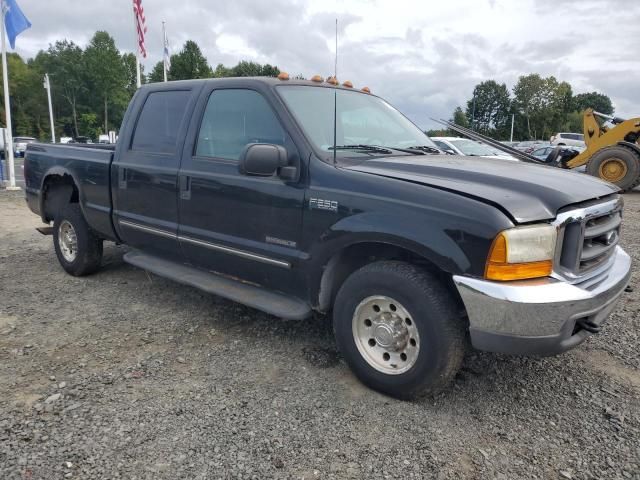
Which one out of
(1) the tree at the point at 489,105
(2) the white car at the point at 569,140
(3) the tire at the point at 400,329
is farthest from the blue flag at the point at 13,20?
(1) the tree at the point at 489,105

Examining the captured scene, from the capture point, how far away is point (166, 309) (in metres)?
4.35

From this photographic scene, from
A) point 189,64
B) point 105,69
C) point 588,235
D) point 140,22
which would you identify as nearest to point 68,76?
point 105,69

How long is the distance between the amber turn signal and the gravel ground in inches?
34.5

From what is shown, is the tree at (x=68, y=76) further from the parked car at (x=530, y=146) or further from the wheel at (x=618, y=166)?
the wheel at (x=618, y=166)

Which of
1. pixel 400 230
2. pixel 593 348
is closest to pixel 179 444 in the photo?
pixel 400 230

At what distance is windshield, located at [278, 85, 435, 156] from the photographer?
3350mm

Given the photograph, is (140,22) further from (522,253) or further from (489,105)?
(489,105)

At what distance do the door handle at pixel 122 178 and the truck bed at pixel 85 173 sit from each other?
0.20 metres

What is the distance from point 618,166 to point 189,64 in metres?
48.0

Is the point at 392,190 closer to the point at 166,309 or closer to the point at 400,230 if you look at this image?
the point at 400,230

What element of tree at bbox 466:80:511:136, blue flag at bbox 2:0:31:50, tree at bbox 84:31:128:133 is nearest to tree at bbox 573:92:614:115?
tree at bbox 466:80:511:136

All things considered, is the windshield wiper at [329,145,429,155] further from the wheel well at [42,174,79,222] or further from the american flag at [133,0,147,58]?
the american flag at [133,0,147,58]

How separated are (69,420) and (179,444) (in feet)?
2.21

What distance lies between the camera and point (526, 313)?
2.36 m
